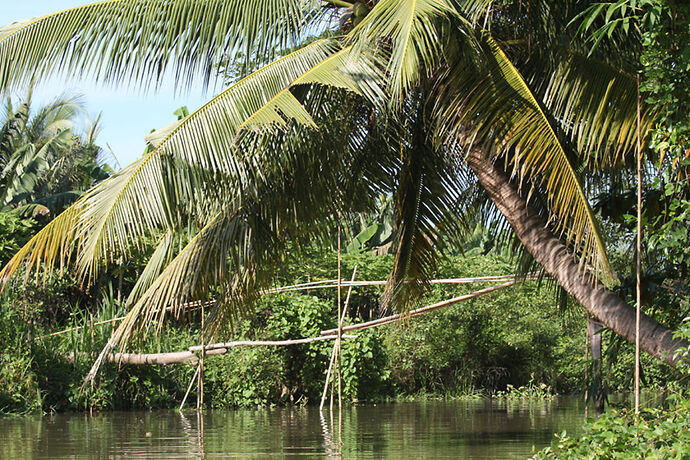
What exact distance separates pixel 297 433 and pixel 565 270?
5.05m

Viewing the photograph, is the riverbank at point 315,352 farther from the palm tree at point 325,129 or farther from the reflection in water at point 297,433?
the palm tree at point 325,129

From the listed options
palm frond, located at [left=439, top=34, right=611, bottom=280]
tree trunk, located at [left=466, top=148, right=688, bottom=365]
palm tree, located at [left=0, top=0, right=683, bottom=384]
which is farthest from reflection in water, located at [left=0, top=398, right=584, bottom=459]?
palm frond, located at [left=439, top=34, right=611, bottom=280]

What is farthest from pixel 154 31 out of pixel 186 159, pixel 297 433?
pixel 297 433

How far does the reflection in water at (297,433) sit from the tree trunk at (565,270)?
7.57ft

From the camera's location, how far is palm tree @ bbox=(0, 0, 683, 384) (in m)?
5.48

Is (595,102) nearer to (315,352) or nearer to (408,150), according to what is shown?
(408,150)

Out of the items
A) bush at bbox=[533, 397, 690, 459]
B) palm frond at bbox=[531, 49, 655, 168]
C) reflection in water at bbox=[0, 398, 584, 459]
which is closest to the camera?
bush at bbox=[533, 397, 690, 459]

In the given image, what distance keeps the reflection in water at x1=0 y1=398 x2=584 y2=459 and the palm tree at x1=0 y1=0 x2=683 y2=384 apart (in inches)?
77.5

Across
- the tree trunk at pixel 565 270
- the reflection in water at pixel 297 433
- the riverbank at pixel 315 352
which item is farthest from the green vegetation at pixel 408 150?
the riverbank at pixel 315 352

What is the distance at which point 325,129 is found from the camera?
6387 mm

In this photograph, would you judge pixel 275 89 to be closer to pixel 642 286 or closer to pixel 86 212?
pixel 86 212

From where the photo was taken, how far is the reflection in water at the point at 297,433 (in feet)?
26.5

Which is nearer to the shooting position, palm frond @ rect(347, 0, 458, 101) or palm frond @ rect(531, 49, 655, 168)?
palm frond @ rect(347, 0, 458, 101)

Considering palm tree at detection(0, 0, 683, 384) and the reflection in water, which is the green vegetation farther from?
the reflection in water
